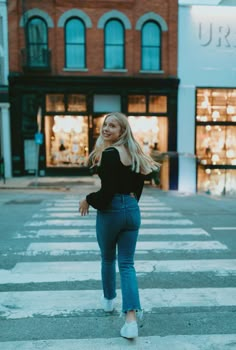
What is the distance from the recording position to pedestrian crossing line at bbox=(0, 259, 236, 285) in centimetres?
485

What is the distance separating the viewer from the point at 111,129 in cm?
336

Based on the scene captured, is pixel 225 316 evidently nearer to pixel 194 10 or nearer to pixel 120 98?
pixel 120 98

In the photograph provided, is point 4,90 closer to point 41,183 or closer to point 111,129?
point 41,183

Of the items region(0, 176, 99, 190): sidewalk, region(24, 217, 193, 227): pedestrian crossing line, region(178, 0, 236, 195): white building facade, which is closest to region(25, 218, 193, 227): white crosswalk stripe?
region(24, 217, 193, 227): pedestrian crossing line

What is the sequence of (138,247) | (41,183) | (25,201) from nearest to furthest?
(138,247) → (25,201) → (41,183)

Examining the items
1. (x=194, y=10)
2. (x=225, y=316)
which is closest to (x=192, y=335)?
(x=225, y=316)

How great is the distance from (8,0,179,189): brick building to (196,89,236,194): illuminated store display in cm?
164

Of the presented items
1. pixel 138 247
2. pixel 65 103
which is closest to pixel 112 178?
pixel 138 247

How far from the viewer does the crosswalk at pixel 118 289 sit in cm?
329

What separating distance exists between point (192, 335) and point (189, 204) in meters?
8.16

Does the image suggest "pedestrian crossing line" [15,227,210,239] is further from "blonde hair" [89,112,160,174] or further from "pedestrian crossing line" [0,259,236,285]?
"blonde hair" [89,112,160,174]

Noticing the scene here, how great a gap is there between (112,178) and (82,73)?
16.9 meters

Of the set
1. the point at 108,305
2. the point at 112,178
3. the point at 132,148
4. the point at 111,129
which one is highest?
the point at 111,129

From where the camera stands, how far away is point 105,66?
19.3 metres
